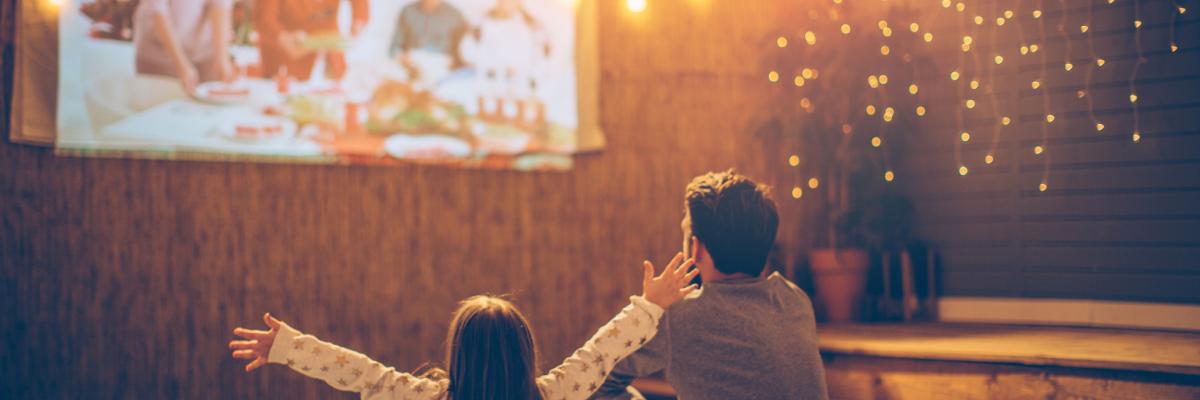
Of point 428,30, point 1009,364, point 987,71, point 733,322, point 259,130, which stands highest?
point 428,30

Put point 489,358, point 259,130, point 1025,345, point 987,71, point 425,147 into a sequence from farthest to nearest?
point 987,71
point 425,147
point 259,130
point 1025,345
point 489,358

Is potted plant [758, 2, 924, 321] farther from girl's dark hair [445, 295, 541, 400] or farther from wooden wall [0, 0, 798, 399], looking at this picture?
girl's dark hair [445, 295, 541, 400]

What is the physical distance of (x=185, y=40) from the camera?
351 centimetres

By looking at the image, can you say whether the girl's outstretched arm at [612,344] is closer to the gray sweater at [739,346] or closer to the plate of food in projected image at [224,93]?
the gray sweater at [739,346]

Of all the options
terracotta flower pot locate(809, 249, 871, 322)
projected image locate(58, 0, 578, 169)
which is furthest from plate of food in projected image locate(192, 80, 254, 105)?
terracotta flower pot locate(809, 249, 871, 322)

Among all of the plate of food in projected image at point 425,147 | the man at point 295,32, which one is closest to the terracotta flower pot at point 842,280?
the plate of food in projected image at point 425,147

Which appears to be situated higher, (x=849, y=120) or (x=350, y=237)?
(x=849, y=120)

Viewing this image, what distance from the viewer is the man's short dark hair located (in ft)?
6.24

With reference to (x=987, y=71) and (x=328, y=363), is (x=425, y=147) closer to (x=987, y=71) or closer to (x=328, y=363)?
(x=328, y=363)

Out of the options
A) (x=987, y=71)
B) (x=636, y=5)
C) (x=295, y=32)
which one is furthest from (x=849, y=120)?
(x=295, y=32)

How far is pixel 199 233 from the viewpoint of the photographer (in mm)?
3510

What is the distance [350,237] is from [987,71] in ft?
9.44

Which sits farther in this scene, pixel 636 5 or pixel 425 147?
pixel 636 5

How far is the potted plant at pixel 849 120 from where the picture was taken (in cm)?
438
